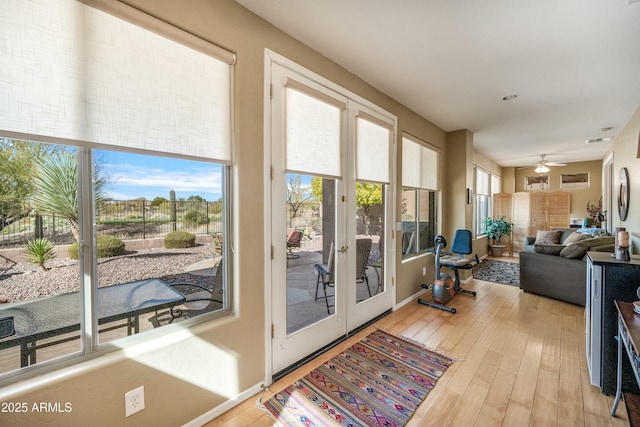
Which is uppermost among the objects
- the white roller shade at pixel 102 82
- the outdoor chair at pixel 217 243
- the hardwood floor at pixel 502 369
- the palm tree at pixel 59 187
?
the white roller shade at pixel 102 82

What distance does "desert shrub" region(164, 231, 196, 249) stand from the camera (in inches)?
66.4

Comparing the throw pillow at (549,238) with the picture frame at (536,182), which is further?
the picture frame at (536,182)

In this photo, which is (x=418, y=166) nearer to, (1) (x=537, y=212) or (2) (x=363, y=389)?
(2) (x=363, y=389)

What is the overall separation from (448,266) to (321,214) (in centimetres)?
248

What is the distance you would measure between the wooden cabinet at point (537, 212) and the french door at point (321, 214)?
6862 mm

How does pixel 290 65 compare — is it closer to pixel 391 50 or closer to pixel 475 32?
pixel 391 50

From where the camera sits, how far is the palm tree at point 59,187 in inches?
49.1

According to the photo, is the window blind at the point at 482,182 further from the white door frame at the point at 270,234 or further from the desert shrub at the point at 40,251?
the desert shrub at the point at 40,251

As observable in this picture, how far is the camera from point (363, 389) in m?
2.03

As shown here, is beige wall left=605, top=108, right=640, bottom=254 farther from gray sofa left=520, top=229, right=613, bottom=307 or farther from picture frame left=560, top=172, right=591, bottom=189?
picture frame left=560, top=172, right=591, bottom=189

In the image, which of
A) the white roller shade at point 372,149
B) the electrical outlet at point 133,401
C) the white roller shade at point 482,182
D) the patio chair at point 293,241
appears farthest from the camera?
the white roller shade at point 482,182

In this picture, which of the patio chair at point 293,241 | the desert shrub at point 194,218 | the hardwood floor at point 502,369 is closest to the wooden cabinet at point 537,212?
the hardwood floor at point 502,369

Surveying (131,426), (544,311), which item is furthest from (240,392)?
(544,311)

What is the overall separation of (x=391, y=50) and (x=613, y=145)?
20.3ft
